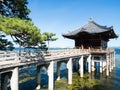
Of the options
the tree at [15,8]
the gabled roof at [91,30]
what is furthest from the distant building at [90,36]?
the tree at [15,8]

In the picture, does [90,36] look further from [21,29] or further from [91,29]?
[21,29]

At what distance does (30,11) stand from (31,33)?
606cm

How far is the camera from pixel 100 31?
125ft

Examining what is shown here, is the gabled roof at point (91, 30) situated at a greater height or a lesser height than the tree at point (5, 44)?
greater

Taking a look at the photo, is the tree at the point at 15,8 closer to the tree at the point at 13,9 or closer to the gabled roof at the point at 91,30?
the tree at the point at 13,9

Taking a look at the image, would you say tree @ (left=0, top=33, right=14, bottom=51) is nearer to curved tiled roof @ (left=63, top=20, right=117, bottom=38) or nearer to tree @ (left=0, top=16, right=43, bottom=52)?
tree @ (left=0, top=16, right=43, bottom=52)

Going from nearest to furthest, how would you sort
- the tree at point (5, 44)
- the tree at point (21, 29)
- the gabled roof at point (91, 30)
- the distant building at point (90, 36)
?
1. the tree at point (21, 29)
2. the tree at point (5, 44)
3. the gabled roof at point (91, 30)
4. the distant building at point (90, 36)

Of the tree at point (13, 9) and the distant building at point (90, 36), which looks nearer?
the tree at point (13, 9)

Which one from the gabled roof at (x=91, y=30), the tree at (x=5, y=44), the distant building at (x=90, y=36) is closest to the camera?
the tree at (x=5, y=44)

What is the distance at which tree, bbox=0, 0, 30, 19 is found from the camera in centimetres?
2066

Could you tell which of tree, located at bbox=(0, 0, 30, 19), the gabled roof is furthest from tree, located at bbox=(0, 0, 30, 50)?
the gabled roof

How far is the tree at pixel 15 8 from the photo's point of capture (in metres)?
20.7

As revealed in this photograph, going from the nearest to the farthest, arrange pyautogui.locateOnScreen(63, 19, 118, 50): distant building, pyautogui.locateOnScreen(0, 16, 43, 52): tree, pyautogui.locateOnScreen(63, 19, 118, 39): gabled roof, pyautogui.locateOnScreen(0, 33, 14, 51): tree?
pyautogui.locateOnScreen(0, 16, 43, 52): tree < pyautogui.locateOnScreen(0, 33, 14, 51): tree < pyautogui.locateOnScreen(63, 19, 118, 39): gabled roof < pyautogui.locateOnScreen(63, 19, 118, 50): distant building

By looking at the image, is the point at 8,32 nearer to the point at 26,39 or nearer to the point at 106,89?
the point at 26,39
